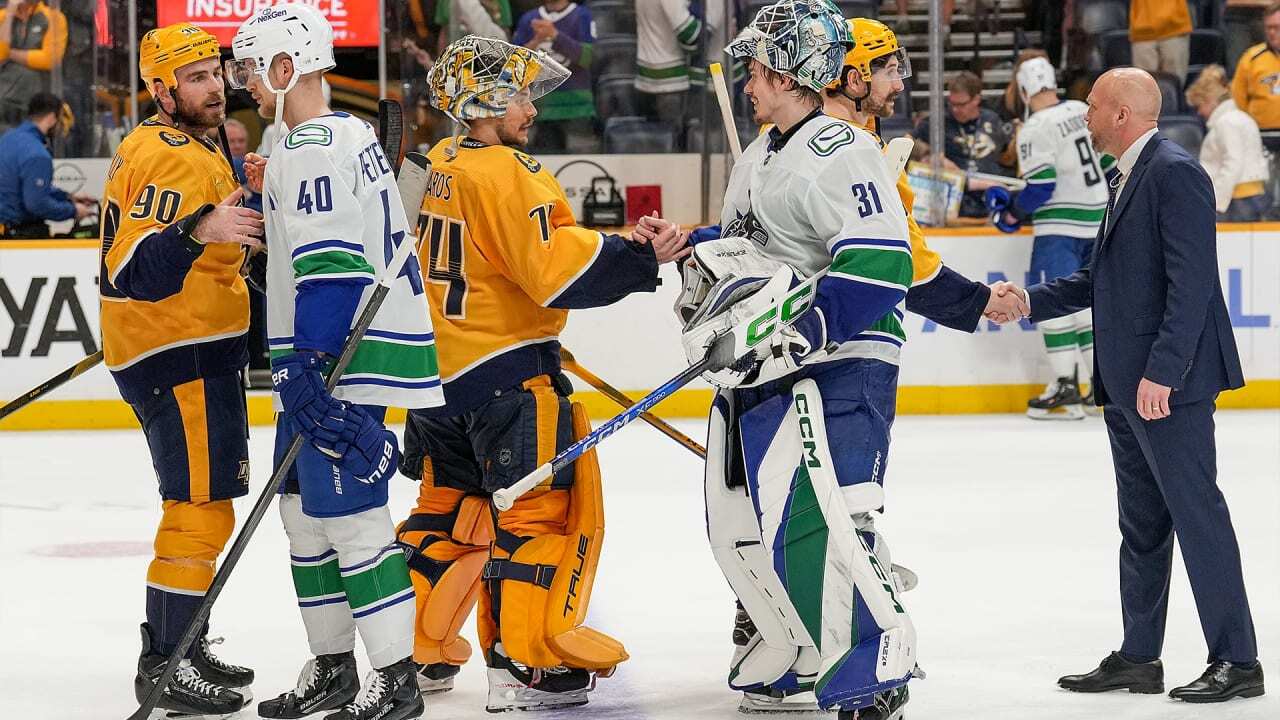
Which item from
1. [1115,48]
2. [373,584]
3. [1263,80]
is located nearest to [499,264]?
[373,584]

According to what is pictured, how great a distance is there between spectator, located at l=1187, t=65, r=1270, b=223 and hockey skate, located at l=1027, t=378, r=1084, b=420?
4.43 feet

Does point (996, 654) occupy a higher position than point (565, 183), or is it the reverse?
point (565, 183)

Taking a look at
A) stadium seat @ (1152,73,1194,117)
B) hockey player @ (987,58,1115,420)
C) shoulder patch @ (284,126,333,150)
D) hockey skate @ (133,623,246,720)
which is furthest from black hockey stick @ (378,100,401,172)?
stadium seat @ (1152,73,1194,117)

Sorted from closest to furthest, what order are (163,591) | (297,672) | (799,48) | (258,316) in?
(799,48)
(163,591)
(297,672)
(258,316)

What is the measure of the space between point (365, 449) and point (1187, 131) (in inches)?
295

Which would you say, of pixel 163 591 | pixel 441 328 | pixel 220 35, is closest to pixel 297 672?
pixel 163 591

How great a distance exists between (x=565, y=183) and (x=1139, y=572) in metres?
5.83

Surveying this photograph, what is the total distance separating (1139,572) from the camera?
380 centimetres

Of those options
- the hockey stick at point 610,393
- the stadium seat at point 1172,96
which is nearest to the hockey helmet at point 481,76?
the hockey stick at point 610,393

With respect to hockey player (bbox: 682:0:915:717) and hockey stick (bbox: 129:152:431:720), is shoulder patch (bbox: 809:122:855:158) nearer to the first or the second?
hockey player (bbox: 682:0:915:717)

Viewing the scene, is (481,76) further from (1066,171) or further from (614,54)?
(614,54)

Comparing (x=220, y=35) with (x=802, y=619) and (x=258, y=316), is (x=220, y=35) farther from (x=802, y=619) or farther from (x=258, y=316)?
(x=802, y=619)

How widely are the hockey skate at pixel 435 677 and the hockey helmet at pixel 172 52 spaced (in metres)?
1.45

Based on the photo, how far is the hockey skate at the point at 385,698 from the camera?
131 inches
